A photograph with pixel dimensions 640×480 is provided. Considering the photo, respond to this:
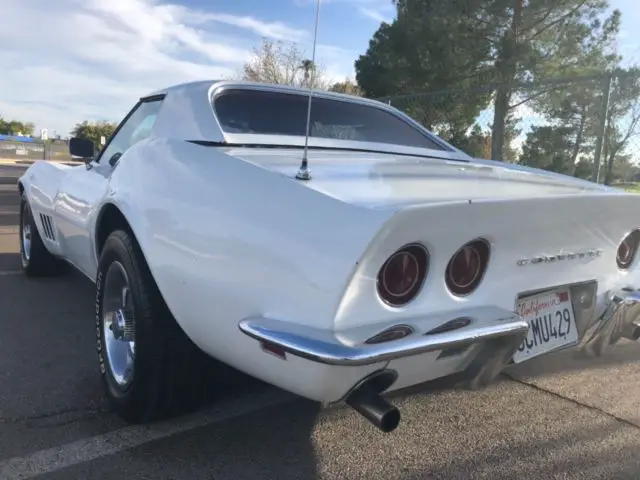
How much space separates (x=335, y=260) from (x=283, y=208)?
29cm

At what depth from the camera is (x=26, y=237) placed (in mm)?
5523

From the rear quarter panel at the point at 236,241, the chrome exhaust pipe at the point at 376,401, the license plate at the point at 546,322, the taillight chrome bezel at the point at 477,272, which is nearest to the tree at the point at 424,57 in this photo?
the license plate at the point at 546,322

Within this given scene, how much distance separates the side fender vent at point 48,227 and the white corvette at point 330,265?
4.63 ft

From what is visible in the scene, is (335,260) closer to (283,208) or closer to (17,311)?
(283,208)

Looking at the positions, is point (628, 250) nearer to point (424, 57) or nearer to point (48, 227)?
point (48, 227)

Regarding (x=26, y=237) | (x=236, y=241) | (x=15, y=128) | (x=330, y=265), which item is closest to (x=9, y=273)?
(x=26, y=237)

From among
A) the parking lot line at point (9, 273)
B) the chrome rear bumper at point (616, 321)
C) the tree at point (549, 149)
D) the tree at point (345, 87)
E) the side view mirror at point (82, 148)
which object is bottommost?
the parking lot line at point (9, 273)

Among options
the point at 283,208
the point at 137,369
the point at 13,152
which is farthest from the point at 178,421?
the point at 13,152

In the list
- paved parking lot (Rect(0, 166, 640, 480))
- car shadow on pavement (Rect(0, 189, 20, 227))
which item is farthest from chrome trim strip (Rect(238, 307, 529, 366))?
car shadow on pavement (Rect(0, 189, 20, 227))

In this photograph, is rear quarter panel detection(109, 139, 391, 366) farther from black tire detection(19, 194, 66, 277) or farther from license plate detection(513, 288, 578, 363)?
black tire detection(19, 194, 66, 277)

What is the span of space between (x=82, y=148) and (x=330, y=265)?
2.96 meters

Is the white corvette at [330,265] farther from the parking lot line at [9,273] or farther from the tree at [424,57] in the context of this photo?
the tree at [424,57]

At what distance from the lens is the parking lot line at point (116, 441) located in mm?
2295

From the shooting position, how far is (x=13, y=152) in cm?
3944
